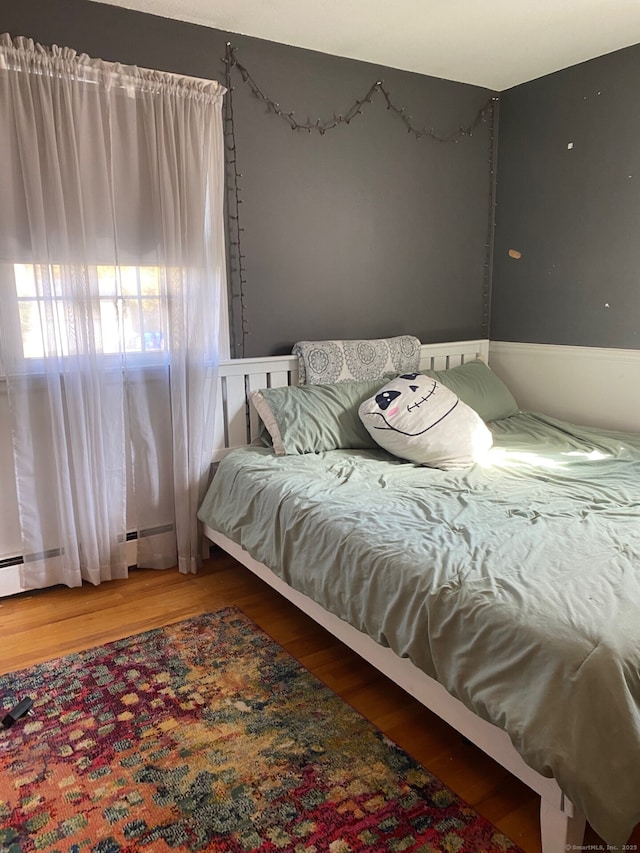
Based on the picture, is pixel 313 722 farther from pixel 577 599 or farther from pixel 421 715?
pixel 577 599

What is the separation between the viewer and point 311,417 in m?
2.78

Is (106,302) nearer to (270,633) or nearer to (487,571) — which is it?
(270,633)

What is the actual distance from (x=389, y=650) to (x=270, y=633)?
0.71 metres

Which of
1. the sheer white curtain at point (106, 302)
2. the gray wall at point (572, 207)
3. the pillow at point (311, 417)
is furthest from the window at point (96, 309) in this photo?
the gray wall at point (572, 207)

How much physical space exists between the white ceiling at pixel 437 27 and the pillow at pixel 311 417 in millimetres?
1571

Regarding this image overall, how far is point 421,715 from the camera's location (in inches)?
71.5

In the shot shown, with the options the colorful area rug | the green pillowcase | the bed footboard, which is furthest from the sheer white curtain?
the bed footboard

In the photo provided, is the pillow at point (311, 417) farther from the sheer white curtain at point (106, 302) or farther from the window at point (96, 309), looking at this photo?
the window at point (96, 309)

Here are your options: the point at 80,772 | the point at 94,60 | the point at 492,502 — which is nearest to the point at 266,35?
the point at 94,60

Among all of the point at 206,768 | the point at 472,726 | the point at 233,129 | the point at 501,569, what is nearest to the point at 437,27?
the point at 233,129

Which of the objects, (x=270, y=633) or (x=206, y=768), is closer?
(x=206, y=768)

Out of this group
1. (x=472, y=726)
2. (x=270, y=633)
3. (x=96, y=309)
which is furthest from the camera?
(x=96, y=309)

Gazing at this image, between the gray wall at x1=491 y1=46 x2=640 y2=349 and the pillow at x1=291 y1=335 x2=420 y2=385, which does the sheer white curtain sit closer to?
the pillow at x1=291 y1=335 x2=420 y2=385

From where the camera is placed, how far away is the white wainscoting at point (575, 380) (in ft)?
10.1
